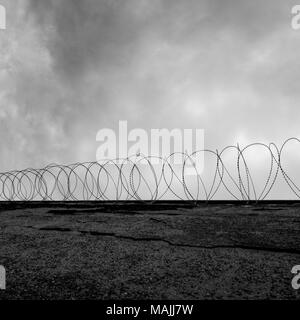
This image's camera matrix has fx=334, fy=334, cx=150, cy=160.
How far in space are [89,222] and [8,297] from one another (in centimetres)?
248

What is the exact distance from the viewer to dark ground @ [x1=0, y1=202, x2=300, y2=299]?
7.50 feet

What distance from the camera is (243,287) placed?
2291 millimetres

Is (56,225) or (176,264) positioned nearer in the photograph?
(176,264)

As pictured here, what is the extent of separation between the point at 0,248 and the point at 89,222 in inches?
56.9

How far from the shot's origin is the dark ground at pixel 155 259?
2287mm

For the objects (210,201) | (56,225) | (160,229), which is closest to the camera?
(160,229)

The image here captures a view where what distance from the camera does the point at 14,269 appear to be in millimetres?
2797

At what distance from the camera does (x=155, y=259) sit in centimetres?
287
